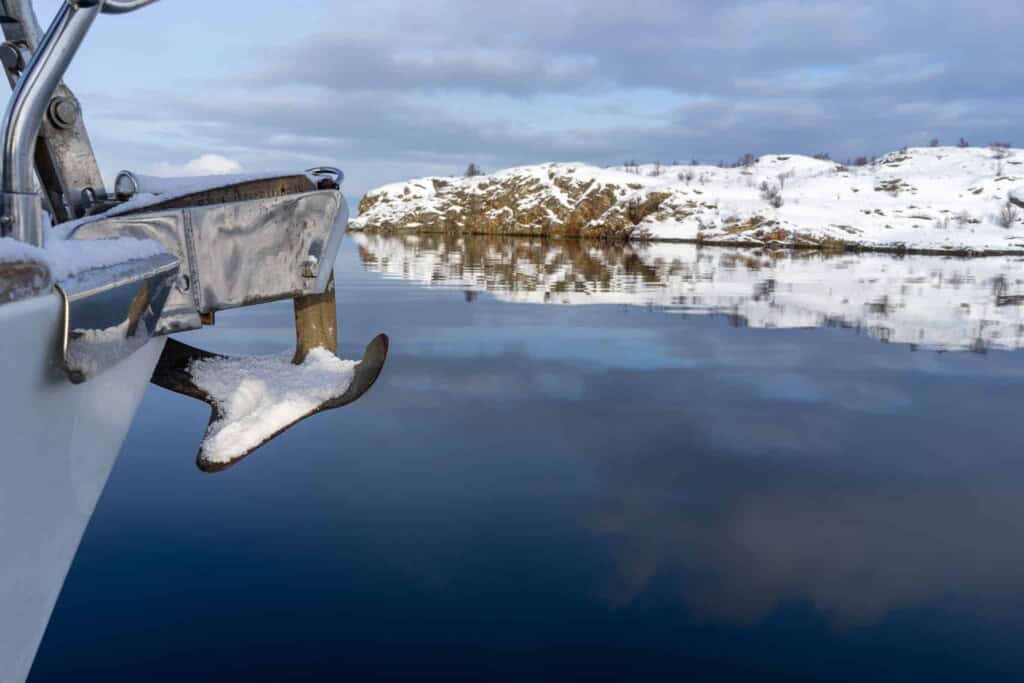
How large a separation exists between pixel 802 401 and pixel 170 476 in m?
4.91

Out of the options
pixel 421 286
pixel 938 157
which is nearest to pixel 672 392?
pixel 421 286

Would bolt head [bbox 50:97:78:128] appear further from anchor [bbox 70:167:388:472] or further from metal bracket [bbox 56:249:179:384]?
metal bracket [bbox 56:249:179:384]

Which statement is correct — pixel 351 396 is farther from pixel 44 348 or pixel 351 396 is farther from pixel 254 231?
pixel 44 348

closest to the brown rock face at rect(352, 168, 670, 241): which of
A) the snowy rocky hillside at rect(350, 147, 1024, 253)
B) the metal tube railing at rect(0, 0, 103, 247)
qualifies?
the snowy rocky hillside at rect(350, 147, 1024, 253)

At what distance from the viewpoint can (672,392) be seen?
6.68 metres

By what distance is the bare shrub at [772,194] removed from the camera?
1655 inches

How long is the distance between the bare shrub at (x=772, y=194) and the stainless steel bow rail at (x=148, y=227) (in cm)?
4111

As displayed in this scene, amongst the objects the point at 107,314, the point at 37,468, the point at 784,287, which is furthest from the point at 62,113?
the point at 784,287

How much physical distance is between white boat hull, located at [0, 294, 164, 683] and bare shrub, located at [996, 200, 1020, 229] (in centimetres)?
4247

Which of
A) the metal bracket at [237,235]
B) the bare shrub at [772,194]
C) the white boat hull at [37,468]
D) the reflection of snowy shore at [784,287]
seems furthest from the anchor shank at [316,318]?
the bare shrub at [772,194]

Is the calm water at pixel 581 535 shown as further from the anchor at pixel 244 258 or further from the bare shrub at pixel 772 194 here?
the bare shrub at pixel 772 194

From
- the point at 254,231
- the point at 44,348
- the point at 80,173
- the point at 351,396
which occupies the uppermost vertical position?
the point at 80,173

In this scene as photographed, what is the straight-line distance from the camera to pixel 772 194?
44625mm

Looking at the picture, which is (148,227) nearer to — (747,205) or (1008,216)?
(747,205)
